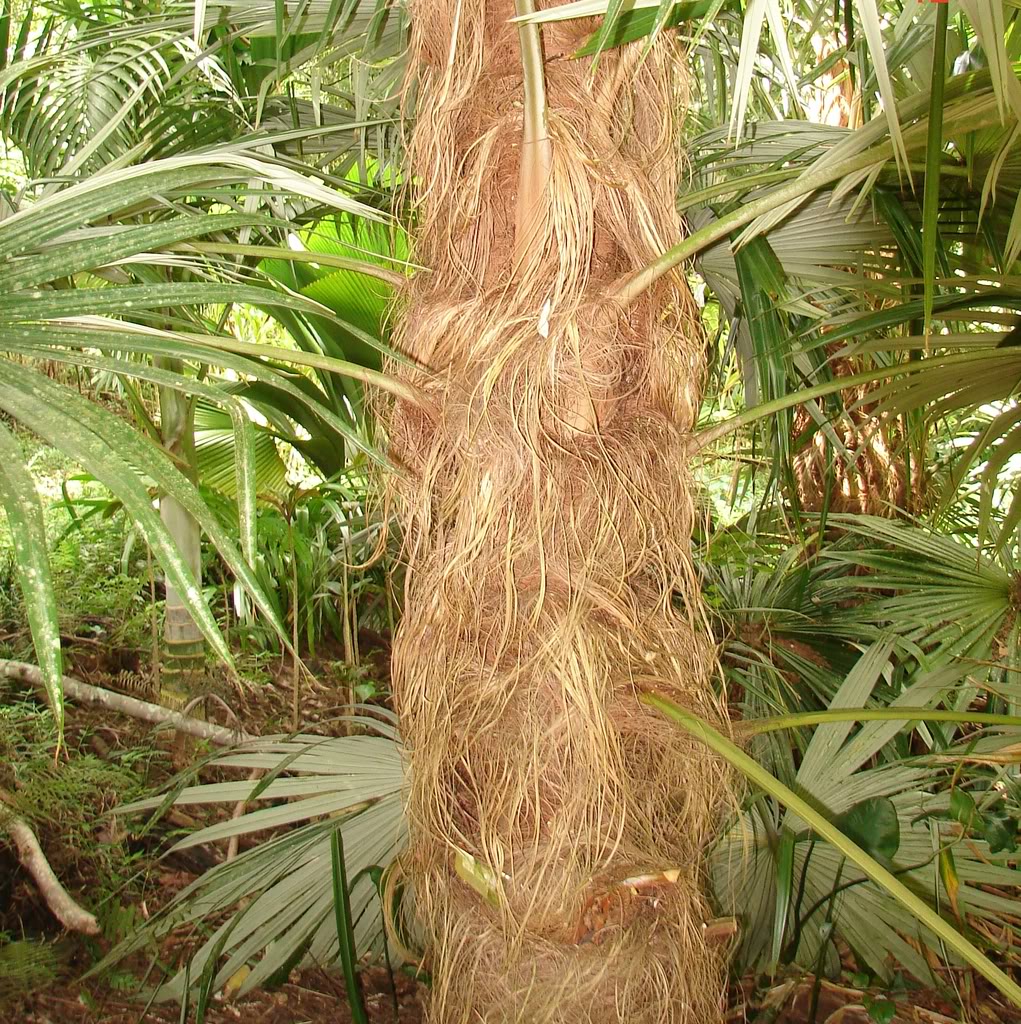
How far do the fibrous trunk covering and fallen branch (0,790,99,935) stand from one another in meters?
0.96

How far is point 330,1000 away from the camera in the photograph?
5.03ft

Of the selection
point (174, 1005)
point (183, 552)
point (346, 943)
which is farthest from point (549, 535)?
point (174, 1005)

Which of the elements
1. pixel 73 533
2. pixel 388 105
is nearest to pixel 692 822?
pixel 388 105

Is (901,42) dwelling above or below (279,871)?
above

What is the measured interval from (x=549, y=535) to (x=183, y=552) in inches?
38.1

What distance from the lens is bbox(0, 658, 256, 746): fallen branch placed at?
186cm

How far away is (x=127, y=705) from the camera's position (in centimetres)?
201

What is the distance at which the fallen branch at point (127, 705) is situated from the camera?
1.86 meters

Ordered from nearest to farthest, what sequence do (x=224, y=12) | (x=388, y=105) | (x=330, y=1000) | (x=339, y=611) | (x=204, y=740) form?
1. (x=224, y=12)
2. (x=388, y=105)
3. (x=330, y=1000)
4. (x=204, y=740)
5. (x=339, y=611)

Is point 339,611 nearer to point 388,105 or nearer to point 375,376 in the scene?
point 388,105

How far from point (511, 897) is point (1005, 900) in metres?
0.69

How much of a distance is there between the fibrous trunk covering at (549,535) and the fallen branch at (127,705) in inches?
43.8

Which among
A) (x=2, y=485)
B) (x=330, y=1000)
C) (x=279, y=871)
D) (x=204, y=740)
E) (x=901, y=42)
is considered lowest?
(x=330, y=1000)

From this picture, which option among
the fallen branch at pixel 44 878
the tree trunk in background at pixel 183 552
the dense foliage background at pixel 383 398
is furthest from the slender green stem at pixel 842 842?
the fallen branch at pixel 44 878
